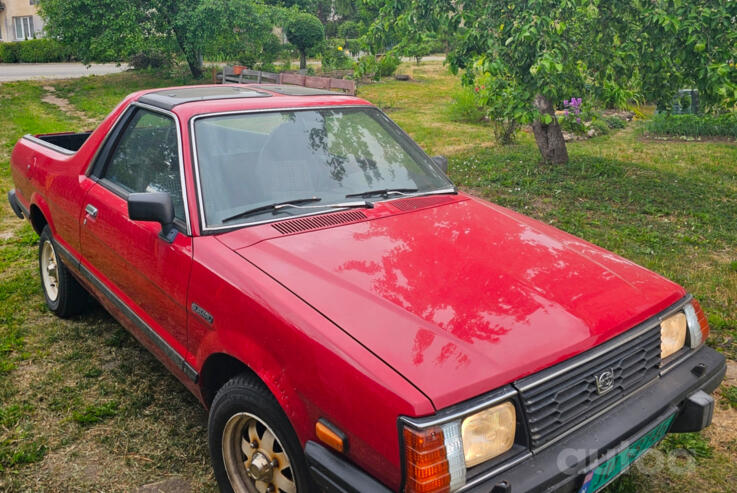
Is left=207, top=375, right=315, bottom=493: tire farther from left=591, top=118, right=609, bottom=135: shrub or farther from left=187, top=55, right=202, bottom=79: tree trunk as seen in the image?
left=187, top=55, right=202, bottom=79: tree trunk

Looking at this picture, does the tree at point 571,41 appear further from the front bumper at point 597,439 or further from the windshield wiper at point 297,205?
the front bumper at point 597,439

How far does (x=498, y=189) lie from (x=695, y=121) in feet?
21.2

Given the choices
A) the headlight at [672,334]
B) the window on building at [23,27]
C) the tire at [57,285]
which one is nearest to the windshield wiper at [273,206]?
the headlight at [672,334]

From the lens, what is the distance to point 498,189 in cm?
816

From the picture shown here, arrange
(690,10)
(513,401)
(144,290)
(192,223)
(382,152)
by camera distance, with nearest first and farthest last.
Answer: (513,401)
(192,223)
(144,290)
(382,152)
(690,10)

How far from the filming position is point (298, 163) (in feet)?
10.7

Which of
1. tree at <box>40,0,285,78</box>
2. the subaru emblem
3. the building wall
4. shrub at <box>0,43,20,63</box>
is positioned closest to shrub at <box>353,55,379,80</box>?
the subaru emblem

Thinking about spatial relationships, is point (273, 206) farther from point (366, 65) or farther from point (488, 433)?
point (366, 65)

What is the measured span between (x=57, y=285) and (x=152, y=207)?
2.29 metres

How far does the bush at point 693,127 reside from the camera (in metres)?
12.1

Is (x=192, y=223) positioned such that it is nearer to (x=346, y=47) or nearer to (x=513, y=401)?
(x=513, y=401)

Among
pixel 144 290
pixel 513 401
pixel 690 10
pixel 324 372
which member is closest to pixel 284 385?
pixel 324 372

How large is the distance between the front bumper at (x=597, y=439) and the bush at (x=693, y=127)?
1068 cm

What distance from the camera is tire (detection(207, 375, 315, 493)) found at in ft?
7.54
